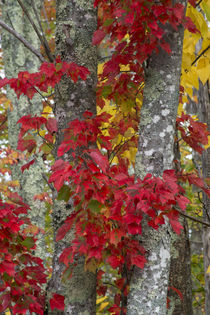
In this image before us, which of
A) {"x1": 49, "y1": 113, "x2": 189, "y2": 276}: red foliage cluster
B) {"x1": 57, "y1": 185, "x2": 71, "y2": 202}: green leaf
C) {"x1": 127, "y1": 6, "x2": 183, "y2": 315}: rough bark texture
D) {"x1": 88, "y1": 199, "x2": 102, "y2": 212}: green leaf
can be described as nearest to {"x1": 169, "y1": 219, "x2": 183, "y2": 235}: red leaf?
{"x1": 49, "y1": 113, "x2": 189, "y2": 276}: red foliage cluster

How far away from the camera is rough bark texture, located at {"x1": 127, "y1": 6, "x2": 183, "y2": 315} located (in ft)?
4.78

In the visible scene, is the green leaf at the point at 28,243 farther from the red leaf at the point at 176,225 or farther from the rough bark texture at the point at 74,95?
the red leaf at the point at 176,225

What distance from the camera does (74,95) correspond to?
6.00 feet

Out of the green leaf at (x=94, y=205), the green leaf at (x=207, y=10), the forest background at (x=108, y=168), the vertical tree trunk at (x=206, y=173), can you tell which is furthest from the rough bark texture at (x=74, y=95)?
the vertical tree trunk at (x=206, y=173)

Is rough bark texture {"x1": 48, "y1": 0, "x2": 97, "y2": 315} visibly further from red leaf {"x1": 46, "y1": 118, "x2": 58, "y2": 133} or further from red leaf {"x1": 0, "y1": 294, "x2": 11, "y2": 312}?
red leaf {"x1": 0, "y1": 294, "x2": 11, "y2": 312}

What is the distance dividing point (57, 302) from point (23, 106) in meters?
3.24

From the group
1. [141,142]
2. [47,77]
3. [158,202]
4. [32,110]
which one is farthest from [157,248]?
[32,110]

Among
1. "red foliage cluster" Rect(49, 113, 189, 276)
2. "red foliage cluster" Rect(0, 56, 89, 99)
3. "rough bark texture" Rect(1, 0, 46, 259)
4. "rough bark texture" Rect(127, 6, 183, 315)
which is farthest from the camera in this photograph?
"rough bark texture" Rect(1, 0, 46, 259)

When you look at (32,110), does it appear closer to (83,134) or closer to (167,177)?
(83,134)

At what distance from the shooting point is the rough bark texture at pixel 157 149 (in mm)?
1458

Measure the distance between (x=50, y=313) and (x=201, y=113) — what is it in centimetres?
251

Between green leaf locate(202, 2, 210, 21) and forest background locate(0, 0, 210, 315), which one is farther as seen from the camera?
green leaf locate(202, 2, 210, 21)

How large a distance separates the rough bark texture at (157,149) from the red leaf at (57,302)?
0.35 metres

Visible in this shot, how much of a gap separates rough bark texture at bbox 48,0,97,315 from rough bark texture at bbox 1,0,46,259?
92.3 inches
